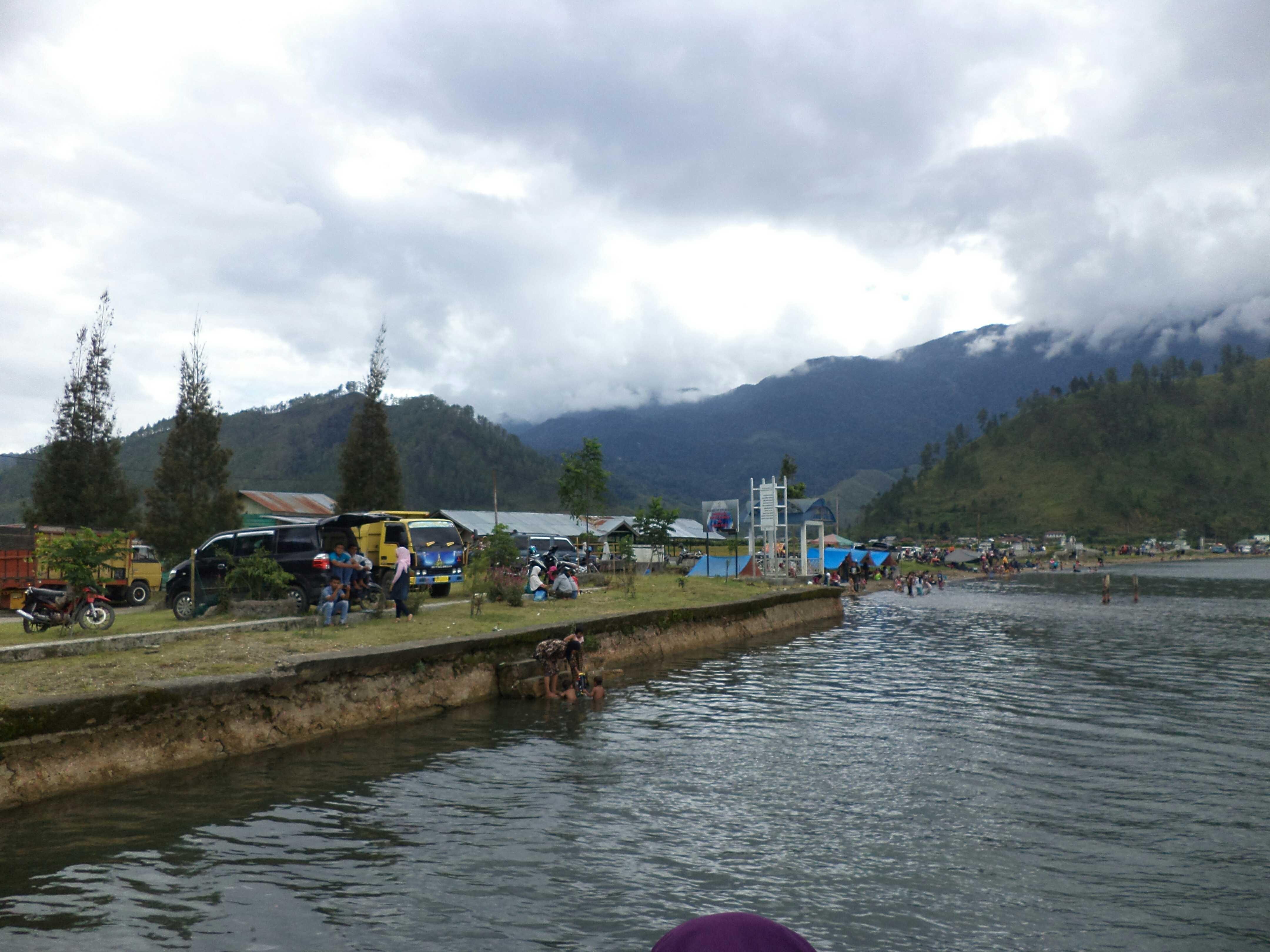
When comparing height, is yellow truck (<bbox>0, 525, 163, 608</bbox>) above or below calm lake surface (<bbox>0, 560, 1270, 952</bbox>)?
above

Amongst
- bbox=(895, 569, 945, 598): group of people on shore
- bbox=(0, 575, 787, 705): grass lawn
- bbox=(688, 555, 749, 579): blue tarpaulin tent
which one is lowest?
bbox=(895, 569, 945, 598): group of people on shore

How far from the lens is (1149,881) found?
25.4 ft

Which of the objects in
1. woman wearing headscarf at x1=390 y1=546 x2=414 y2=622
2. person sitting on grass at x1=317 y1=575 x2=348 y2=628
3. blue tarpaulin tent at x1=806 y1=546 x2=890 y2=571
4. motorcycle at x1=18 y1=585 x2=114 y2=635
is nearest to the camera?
motorcycle at x1=18 y1=585 x2=114 y2=635

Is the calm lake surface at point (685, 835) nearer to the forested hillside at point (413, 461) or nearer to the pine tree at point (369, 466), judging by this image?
the pine tree at point (369, 466)

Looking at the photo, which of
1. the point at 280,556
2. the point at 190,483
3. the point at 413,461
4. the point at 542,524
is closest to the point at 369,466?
the point at 190,483

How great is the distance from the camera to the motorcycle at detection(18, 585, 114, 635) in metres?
17.3

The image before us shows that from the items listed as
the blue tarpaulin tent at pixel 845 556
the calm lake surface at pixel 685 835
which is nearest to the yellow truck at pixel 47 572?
the calm lake surface at pixel 685 835

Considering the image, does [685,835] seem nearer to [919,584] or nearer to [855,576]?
[855,576]

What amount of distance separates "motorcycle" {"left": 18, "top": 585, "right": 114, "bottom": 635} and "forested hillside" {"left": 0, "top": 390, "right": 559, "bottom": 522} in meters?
132

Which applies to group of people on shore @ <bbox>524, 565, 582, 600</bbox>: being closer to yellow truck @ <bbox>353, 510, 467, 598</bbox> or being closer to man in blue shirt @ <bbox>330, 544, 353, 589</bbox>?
yellow truck @ <bbox>353, 510, 467, 598</bbox>

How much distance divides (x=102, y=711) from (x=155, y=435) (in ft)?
625

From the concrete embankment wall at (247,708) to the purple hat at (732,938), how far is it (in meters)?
10.6

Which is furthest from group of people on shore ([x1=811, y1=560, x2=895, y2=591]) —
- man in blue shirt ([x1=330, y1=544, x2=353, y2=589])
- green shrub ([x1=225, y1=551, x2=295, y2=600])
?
green shrub ([x1=225, y1=551, x2=295, y2=600])

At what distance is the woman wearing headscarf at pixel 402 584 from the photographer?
19.2 m
